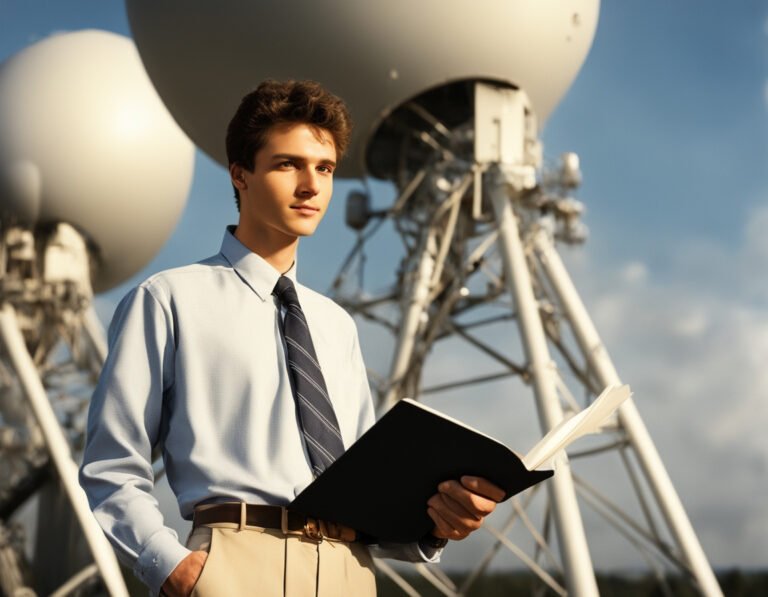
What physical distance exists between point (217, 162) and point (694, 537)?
672cm

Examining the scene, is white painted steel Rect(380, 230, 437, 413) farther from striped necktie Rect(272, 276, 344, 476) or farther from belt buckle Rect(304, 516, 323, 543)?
belt buckle Rect(304, 516, 323, 543)

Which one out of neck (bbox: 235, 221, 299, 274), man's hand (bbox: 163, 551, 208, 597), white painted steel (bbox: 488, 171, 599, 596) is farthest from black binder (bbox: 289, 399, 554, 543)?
white painted steel (bbox: 488, 171, 599, 596)

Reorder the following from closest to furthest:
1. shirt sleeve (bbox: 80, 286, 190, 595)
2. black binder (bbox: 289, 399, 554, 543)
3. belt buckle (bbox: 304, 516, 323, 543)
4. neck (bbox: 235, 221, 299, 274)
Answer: black binder (bbox: 289, 399, 554, 543), shirt sleeve (bbox: 80, 286, 190, 595), belt buckle (bbox: 304, 516, 323, 543), neck (bbox: 235, 221, 299, 274)

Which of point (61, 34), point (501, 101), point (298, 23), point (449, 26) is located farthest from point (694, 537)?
point (61, 34)

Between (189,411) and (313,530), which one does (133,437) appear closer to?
(189,411)

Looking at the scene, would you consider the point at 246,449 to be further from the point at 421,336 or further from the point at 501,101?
the point at 421,336

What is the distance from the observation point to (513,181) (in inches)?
483

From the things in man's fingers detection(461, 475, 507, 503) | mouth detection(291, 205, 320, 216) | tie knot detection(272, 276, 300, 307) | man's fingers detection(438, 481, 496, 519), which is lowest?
man's fingers detection(438, 481, 496, 519)

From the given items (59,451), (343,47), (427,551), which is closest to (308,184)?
(427,551)

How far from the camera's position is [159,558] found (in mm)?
2520

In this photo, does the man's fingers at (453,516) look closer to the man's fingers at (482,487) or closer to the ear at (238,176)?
the man's fingers at (482,487)

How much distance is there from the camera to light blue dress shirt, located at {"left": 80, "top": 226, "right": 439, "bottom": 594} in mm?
2631

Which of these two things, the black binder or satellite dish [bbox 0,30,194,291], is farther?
satellite dish [bbox 0,30,194,291]

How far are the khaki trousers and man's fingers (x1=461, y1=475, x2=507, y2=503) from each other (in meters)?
0.41
